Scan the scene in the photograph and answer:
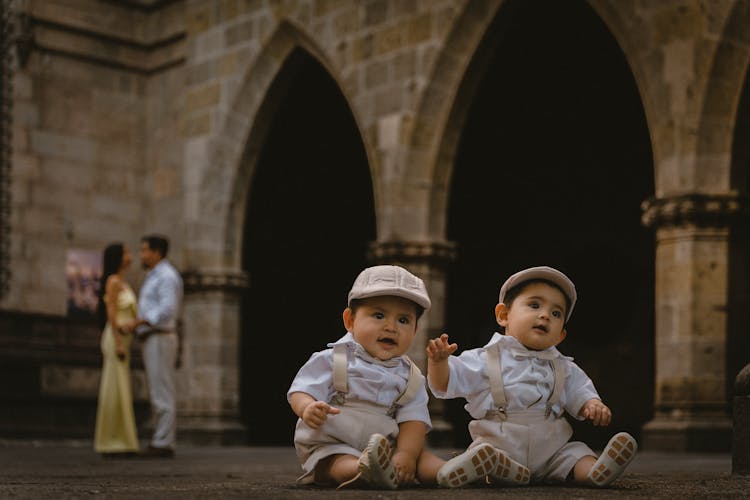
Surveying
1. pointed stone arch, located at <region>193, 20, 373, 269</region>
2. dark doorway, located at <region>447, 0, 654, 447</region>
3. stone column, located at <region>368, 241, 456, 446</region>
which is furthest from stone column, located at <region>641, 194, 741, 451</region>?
pointed stone arch, located at <region>193, 20, 373, 269</region>

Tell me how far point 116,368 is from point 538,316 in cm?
497

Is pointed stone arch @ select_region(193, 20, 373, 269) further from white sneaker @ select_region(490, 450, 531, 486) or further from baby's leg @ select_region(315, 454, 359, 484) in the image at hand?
white sneaker @ select_region(490, 450, 531, 486)

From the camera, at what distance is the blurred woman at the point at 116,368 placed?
8070 mm

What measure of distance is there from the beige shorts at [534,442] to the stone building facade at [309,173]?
5313mm

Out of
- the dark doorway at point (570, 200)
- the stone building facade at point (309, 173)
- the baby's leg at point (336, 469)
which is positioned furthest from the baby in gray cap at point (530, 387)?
the dark doorway at point (570, 200)

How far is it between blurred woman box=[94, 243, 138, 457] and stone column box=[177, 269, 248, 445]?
166 inches

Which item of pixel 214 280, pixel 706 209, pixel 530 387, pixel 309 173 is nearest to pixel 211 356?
pixel 214 280

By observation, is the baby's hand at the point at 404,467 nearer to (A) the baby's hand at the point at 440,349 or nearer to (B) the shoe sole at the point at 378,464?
(B) the shoe sole at the point at 378,464

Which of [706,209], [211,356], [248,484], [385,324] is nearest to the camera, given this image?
[385,324]

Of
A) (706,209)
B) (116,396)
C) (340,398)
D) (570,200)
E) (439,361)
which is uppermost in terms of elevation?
(570,200)

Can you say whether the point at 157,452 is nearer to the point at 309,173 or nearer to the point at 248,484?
the point at 248,484

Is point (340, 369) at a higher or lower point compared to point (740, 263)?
lower

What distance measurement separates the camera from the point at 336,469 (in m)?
3.69

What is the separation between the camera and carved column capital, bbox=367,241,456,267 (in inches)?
407
